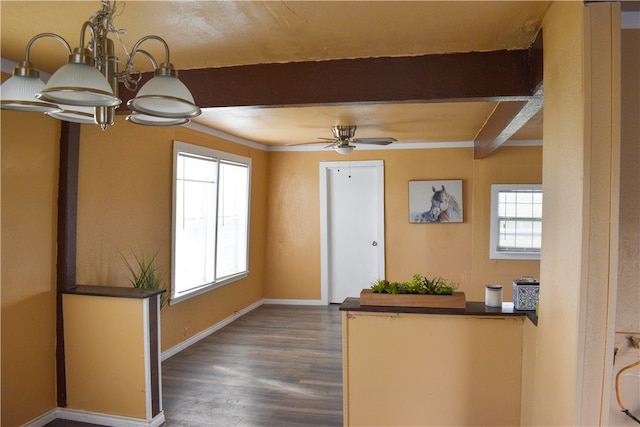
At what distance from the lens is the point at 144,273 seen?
3480 millimetres

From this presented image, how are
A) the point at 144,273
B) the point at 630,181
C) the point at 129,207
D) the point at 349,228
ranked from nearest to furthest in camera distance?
1. the point at 630,181
2. the point at 144,273
3. the point at 129,207
4. the point at 349,228

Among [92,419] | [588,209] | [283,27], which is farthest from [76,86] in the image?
[92,419]

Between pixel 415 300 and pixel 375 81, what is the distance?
127 cm

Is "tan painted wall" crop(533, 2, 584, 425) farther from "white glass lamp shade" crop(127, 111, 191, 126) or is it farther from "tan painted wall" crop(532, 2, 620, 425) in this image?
"white glass lamp shade" crop(127, 111, 191, 126)

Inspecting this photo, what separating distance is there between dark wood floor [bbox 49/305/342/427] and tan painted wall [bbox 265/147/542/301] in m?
1.19

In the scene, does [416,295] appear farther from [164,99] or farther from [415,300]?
[164,99]

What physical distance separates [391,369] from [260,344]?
226cm

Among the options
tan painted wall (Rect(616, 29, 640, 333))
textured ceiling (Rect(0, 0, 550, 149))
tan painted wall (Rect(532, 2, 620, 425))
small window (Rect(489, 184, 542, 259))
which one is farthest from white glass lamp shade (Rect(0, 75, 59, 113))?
small window (Rect(489, 184, 542, 259))

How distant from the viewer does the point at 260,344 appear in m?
4.49

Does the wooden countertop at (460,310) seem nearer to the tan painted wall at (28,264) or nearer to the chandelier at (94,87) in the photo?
the chandelier at (94,87)

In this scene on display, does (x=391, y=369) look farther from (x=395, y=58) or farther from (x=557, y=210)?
(x=395, y=58)

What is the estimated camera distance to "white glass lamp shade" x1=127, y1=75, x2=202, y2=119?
4.38ft

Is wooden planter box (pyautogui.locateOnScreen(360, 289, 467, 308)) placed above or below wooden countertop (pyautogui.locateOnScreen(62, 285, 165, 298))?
above

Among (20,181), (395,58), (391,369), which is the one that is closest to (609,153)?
(395,58)
